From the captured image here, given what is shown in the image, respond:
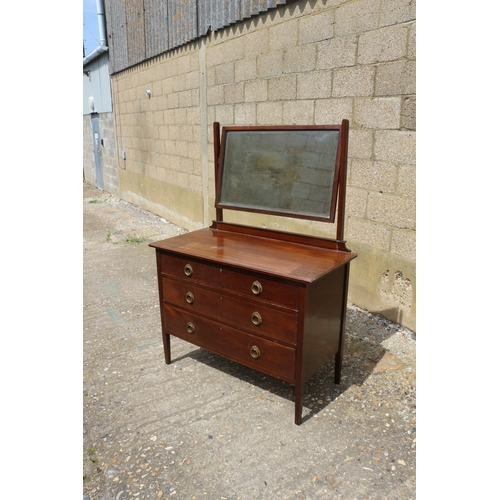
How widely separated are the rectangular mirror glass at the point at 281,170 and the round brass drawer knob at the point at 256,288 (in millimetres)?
610

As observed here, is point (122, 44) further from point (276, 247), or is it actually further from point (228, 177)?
point (276, 247)

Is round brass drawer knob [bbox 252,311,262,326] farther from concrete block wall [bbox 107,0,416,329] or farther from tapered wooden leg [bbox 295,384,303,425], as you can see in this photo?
concrete block wall [bbox 107,0,416,329]

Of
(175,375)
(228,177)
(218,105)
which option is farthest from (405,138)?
(218,105)

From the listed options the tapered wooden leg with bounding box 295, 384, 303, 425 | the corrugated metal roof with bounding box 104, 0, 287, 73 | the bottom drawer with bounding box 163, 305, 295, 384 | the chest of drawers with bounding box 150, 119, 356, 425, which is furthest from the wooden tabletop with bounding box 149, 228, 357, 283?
the corrugated metal roof with bounding box 104, 0, 287, 73

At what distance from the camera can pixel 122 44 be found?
28.9ft

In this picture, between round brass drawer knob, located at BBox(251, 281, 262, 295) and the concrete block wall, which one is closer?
round brass drawer knob, located at BBox(251, 281, 262, 295)

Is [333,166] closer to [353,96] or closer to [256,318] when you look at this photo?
[256,318]

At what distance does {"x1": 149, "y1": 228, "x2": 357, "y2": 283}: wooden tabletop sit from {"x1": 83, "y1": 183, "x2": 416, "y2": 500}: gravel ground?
1.00 meters

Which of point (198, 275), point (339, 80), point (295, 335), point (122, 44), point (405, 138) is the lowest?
point (295, 335)

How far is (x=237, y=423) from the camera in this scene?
101 inches

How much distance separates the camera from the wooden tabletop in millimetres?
2373

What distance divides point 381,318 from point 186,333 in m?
1.95

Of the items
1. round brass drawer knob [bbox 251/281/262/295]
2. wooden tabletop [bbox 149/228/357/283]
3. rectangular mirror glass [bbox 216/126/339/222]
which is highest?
rectangular mirror glass [bbox 216/126/339/222]

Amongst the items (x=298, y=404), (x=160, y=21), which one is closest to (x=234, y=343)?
(x=298, y=404)
